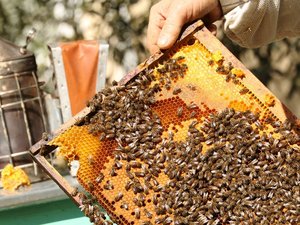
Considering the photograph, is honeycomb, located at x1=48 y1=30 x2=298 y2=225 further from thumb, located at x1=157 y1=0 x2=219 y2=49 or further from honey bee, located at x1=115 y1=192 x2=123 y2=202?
thumb, located at x1=157 y1=0 x2=219 y2=49

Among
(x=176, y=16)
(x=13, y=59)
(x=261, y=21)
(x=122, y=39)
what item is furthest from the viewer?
(x=122, y=39)

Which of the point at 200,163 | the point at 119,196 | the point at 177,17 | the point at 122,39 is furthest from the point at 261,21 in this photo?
the point at 122,39

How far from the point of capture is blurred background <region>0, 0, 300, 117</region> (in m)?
10.1

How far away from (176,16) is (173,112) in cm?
59

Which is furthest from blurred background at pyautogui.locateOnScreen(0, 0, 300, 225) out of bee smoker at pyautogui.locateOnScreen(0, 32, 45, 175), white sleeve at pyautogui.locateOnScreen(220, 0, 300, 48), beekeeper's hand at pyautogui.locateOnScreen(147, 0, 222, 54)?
beekeeper's hand at pyautogui.locateOnScreen(147, 0, 222, 54)

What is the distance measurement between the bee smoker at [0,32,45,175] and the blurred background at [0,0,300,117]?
282 centimetres

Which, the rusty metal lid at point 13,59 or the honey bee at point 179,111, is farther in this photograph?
the rusty metal lid at point 13,59

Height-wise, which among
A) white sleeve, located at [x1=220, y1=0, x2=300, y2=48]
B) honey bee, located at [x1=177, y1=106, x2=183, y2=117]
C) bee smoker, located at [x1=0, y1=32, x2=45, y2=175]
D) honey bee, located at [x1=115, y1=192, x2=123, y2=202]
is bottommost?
bee smoker, located at [x1=0, y1=32, x2=45, y2=175]

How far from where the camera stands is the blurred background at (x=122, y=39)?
10.1m

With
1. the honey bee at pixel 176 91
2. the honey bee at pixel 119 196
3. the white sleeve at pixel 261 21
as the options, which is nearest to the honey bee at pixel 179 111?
the honey bee at pixel 176 91

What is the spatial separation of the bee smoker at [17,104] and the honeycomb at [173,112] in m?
2.91

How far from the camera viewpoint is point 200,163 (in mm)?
4074

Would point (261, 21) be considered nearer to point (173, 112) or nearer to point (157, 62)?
point (157, 62)

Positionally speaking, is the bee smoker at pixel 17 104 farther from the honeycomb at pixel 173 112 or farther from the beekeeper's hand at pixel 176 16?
the honeycomb at pixel 173 112
